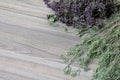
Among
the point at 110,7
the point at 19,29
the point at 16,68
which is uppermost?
the point at 110,7

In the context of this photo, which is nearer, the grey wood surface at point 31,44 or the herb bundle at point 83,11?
the grey wood surface at point 31,44

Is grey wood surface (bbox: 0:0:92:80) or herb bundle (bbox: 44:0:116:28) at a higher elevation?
herb bundle (bbox: 44:0:116:28)

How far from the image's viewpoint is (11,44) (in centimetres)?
166

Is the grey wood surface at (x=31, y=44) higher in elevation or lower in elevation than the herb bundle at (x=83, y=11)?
lower

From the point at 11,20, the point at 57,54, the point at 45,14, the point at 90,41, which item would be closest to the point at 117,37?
the point at 90,41

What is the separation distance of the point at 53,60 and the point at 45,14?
40 cm

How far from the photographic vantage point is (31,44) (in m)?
1.65

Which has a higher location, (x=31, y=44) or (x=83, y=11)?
(x=83, y=11)

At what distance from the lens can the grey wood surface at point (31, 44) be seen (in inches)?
59.1

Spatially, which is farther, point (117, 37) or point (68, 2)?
point (68, 2)

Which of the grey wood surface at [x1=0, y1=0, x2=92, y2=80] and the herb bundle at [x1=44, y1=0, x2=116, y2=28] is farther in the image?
the herb bundle at [x1=44, y1=0, x2=116, y2=28]

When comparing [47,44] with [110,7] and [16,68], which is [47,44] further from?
[110,7]

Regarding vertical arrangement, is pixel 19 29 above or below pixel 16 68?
above

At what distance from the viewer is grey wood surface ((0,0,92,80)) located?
1502 millimetres
